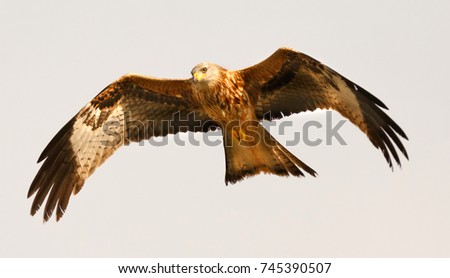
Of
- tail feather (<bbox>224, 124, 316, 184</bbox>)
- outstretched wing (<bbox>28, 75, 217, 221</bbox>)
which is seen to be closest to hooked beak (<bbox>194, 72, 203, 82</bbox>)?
outstretched wing (<bbox>28, 75, 217, 221</bbox>)

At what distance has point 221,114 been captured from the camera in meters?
10.4

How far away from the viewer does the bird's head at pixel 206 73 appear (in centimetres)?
1008

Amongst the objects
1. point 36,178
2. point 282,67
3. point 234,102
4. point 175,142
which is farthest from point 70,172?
point 282,67

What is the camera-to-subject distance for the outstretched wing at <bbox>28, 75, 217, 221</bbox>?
34.6 ft

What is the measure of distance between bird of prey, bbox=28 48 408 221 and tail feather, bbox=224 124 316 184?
1cm

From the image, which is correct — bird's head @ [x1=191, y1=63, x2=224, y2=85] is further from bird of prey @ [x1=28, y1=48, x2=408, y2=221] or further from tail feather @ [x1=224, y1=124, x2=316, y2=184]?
tail feather @ [x1=224, y1=124, x2=316, y2=184]

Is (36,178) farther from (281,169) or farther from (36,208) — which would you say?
(281,169)

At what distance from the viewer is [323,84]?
403 inches

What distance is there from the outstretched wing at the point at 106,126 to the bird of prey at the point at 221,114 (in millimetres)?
13

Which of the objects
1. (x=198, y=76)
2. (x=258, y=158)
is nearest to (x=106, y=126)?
(x=198, y=76)

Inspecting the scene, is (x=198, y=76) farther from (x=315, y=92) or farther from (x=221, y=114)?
(x=315, y=92)

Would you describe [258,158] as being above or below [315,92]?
below

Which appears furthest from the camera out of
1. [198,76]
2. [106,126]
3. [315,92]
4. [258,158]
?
[106,126]

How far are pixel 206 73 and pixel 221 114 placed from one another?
0.63 meters
